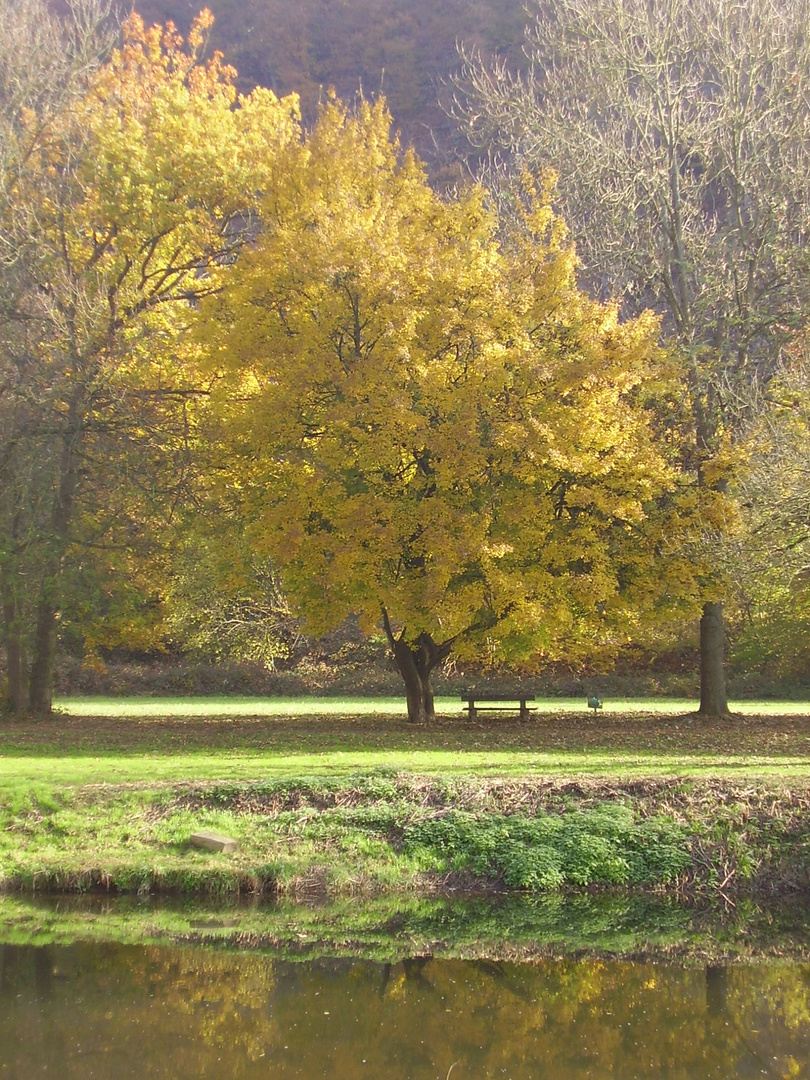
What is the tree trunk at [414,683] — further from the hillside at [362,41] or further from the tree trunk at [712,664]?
the hillside at [362,41]

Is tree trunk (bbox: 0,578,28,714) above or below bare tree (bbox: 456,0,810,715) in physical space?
below

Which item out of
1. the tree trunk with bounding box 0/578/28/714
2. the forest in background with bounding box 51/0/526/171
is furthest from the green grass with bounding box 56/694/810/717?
the forest in background with bounding box 51/0/526/171

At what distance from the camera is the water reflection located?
23.8ft

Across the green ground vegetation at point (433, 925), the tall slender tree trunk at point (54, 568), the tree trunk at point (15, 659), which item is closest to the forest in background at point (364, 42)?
the tall slender tree trunk at point (54, 568)

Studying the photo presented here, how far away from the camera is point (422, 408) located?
1762 cm

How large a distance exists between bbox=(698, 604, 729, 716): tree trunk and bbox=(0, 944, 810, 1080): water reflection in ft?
41.2

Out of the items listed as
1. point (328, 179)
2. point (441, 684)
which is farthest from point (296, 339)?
point (441, 684)

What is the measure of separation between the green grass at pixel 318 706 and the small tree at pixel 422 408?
781 cm

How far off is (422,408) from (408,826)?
8.06 m

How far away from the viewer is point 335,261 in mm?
16719

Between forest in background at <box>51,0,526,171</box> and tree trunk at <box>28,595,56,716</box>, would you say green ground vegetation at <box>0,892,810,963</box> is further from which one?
forest in background at <box>51,0,526,171</box>

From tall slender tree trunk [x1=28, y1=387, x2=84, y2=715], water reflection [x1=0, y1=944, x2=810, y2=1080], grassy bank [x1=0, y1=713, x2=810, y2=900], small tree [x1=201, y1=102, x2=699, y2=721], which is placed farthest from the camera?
A: tall slender tree trunk [x1=28, y1=387, x2=84, y2=715]

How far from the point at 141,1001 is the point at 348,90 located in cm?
6448

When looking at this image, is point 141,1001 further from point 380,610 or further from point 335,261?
point 335,261
